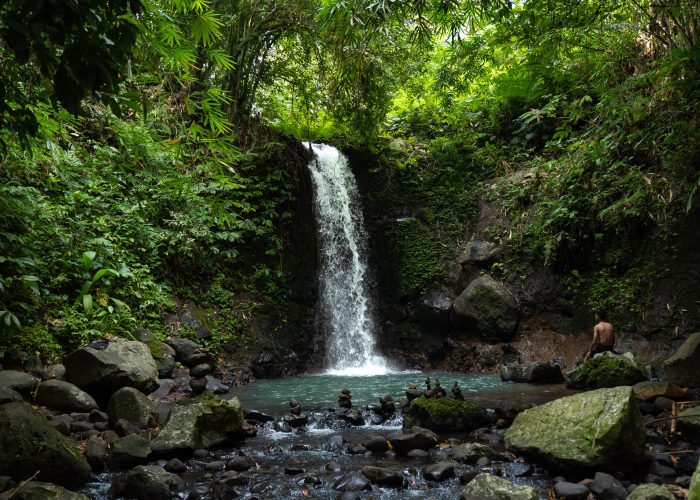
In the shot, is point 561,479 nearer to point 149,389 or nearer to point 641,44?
point 149,389

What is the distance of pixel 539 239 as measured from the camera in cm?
1061

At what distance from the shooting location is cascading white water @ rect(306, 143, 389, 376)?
11.3 metres

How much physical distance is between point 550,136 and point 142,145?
11.2m

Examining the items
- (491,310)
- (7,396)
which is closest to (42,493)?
(7,396)

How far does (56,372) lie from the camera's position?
5926 mm

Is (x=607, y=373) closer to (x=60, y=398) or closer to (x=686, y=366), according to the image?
(x=686, y=366)

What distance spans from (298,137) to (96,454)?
10.7 meters

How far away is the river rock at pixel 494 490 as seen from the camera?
10.9ft

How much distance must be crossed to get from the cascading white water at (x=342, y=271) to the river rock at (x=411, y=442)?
18.2 ft

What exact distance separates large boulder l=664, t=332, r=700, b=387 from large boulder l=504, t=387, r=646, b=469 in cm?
281

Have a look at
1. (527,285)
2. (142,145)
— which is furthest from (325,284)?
(142,145)

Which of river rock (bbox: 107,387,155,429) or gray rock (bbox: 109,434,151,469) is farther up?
river rock (bbox: 107,387,155,429)

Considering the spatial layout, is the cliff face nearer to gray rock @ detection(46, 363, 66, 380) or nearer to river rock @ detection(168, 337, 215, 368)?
river rock @ detection(168, 337, 215, 368)

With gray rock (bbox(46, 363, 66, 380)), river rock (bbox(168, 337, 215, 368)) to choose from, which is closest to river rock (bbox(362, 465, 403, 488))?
gray rock (bbox(46, 363, 66, 380))
